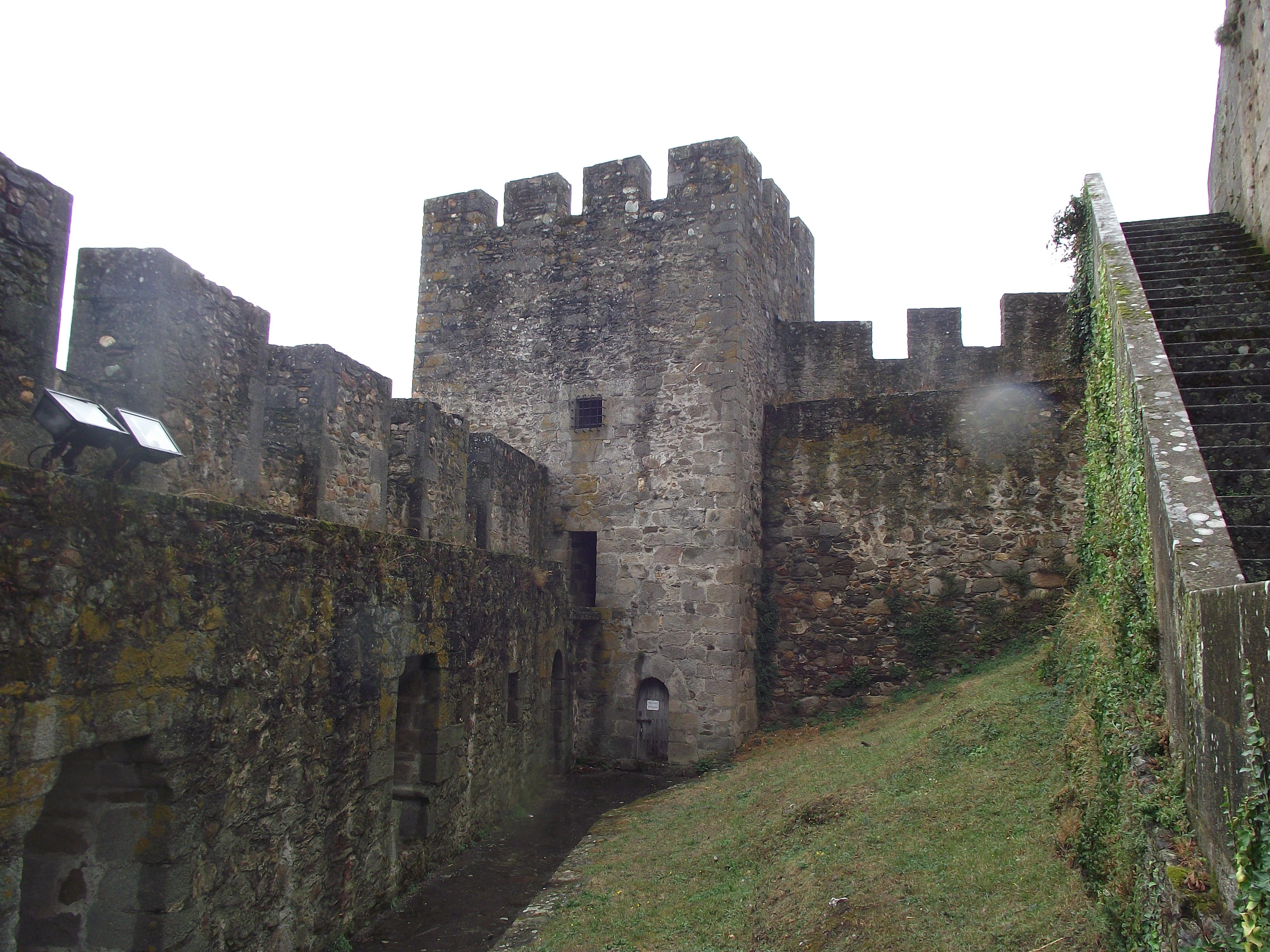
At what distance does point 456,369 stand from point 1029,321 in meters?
10.1

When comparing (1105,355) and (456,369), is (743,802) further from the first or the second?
(456,369)

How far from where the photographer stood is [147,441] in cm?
496

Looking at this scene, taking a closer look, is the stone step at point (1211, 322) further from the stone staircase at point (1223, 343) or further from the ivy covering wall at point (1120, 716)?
the ivy covering wall at point (1120, 716)

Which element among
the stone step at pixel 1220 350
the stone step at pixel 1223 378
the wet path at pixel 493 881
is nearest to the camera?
the stone step at pixel 1223 378

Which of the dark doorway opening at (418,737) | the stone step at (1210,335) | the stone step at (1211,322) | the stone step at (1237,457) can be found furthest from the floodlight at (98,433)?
the stone step at (1211,322)

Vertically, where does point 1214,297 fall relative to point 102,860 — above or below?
above

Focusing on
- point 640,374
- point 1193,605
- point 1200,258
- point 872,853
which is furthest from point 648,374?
point 1193,605

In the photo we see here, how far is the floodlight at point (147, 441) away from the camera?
16.0ft

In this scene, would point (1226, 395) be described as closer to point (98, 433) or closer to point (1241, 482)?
point (1241, 482)

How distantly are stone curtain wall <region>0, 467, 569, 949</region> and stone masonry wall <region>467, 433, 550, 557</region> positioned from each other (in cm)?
258

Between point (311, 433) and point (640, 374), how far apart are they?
6633 millimetres

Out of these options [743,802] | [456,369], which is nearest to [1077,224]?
[743,802]

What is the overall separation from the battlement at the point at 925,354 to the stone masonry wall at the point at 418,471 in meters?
7.18

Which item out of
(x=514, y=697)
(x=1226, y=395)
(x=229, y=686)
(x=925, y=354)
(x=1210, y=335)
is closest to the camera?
(x=229, y=686)
